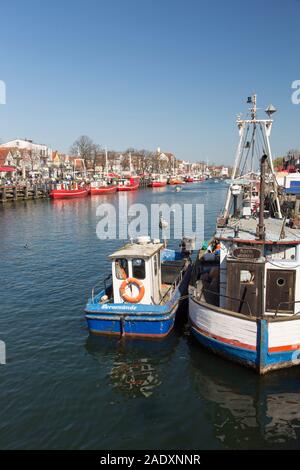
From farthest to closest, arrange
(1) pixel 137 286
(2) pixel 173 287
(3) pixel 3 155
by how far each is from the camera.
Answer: (3) pixel 3 155, (2) pixel 173 287, (1) pixel 137 286

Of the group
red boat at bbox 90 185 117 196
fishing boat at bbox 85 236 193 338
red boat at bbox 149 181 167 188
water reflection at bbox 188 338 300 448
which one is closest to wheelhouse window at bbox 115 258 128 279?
fishing boat at bbox 85 236 193 338

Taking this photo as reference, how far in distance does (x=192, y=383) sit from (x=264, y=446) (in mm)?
3336

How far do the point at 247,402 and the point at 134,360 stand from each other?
4.59 meters

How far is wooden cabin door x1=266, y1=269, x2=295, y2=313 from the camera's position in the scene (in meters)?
13.1

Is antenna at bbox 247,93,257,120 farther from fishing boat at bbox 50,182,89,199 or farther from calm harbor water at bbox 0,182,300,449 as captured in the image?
fishing boat at bbox 50,182,89,199

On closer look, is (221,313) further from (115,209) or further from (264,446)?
(115,209)

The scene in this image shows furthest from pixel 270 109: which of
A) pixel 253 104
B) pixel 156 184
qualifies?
pixel 156 184

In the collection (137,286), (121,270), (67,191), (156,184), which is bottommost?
(137,286)

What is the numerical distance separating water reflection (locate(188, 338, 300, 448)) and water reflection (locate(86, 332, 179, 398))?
1.36 metres

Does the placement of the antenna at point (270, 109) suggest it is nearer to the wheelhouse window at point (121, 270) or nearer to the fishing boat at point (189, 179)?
the wheelhouse window at point (121, 270)

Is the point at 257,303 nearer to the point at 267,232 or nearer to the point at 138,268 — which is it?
the point at 267,232

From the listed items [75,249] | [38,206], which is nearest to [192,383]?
[75,249]

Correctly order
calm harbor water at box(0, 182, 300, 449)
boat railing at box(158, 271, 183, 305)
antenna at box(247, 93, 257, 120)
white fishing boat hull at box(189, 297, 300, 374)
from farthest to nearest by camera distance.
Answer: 1. antenna at box(247, 93, 257, 120)
2. boat railing at box(158, 271, 183, 305)
3. white fishing boat hull at box(189, 297, 300, 374)
4. calm harbor water at box(0, 182, 300, 449)

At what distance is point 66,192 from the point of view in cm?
8638
